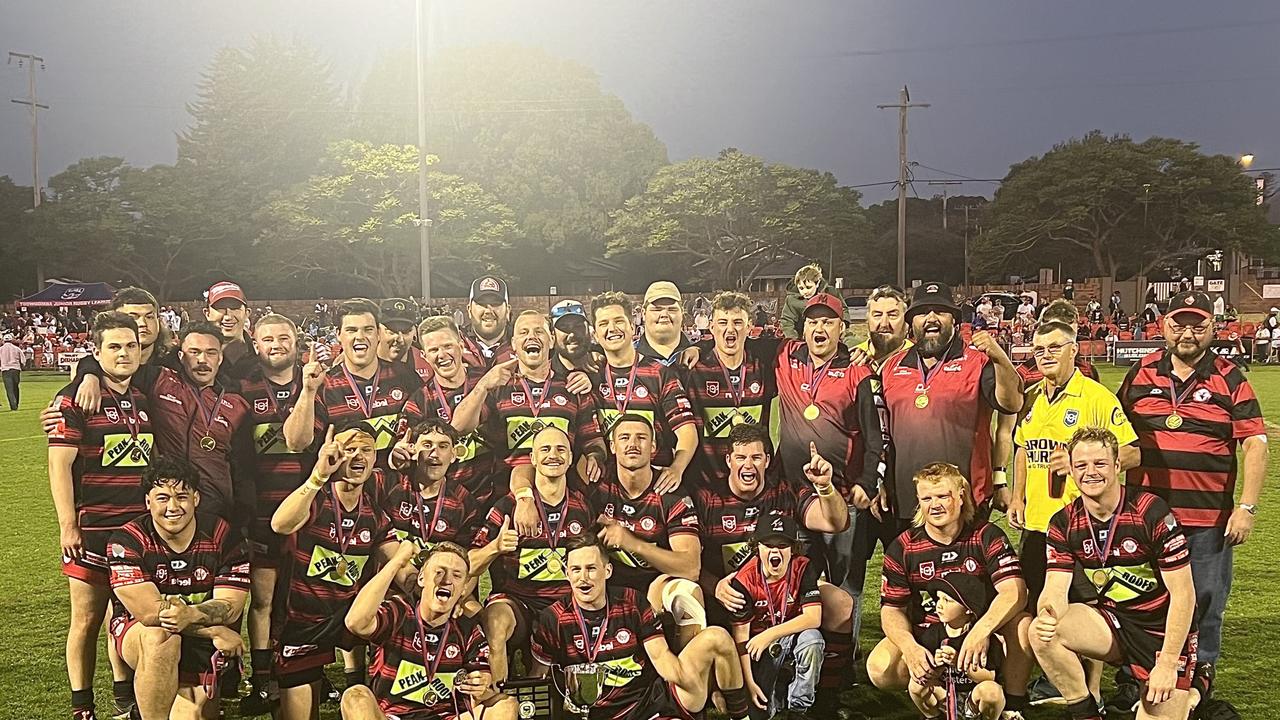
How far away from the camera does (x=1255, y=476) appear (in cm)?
472

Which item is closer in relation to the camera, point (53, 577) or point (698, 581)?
point (698, 581)

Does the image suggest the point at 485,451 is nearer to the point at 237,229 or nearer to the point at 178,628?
the point at 178,628

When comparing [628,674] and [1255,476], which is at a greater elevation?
[1255,476]

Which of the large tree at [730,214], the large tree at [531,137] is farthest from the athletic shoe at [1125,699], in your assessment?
the large tree at [531,137]

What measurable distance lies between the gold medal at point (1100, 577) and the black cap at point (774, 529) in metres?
1.31

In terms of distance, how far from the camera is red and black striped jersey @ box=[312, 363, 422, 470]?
4734 mm

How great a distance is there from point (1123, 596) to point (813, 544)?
138 cm

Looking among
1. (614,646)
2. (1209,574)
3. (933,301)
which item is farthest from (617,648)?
(1209,574)

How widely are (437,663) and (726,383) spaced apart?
1.95 metres

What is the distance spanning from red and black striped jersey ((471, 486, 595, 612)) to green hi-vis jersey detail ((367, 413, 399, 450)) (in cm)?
63

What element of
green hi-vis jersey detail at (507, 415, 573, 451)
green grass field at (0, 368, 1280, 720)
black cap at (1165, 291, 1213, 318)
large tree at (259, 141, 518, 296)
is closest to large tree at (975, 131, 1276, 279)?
large tree at (259, 141, 518, 296)

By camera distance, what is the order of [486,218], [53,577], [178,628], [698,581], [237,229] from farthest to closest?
[237,229]
[486,218]
[53,577]
[698,581]
[178,628]

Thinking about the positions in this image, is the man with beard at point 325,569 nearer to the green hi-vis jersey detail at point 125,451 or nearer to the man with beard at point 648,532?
the green hi-vis jersey detail at point 125,451

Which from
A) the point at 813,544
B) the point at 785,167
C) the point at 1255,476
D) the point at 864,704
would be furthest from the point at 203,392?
the point at 785,167
